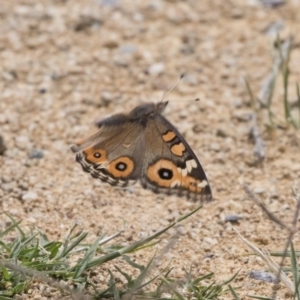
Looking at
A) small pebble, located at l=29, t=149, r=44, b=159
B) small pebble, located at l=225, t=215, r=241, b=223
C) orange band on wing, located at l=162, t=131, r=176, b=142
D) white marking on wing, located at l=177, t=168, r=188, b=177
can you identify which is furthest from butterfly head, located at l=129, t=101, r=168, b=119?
small pebble, located at l=29, t=149, r=44, b=159

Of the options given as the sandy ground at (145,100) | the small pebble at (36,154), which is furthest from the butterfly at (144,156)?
the small pebble at (36,154)

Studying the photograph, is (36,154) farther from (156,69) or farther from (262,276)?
(262,276)

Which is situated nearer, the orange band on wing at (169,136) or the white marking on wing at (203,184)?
the white marking on wing at (203,184)

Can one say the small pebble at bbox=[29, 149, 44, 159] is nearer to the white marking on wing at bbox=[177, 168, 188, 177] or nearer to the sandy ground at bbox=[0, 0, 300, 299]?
the sandy ground at bbox=[0, 0, 300, 299]

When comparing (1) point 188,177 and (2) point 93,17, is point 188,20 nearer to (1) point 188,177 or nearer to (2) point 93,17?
(2) point 93,17

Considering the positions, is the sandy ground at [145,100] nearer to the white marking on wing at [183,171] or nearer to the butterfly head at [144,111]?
the white marking on wing at [183,171]
